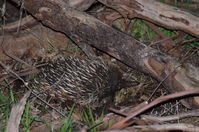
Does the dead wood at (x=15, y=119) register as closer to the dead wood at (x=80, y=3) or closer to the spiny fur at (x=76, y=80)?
the spiny fur at (x=76, y=80)

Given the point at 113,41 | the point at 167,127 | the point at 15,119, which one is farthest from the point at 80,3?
the point at 167,127

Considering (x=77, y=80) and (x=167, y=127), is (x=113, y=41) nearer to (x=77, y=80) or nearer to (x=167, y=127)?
(x=77, y=80)

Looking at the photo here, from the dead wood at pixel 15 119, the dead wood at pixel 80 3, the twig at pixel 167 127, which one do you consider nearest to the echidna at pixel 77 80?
the dead wood at pixel 80 3

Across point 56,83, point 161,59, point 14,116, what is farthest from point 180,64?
point 14,116

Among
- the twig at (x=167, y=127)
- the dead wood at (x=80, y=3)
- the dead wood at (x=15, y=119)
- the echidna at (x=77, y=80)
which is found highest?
the dead wood at (x=80, y=3)

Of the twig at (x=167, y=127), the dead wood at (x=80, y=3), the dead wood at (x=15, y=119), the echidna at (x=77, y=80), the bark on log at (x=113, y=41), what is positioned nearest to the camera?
the twig at (x=167, y=127)

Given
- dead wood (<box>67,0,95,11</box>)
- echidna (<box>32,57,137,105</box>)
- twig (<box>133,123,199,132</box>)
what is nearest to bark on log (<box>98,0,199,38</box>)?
dead wood (<box>67,0,95,11</box>)
